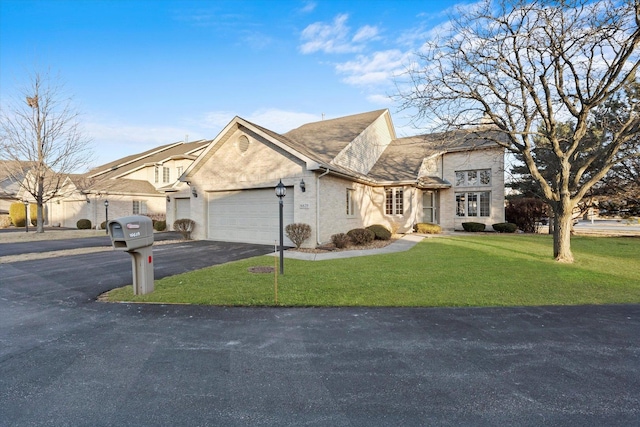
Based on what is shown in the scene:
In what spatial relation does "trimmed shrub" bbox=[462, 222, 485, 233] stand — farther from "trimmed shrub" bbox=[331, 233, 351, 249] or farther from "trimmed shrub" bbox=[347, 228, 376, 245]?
"trimmed shrub" bbox=[331, 233, 351, 249]

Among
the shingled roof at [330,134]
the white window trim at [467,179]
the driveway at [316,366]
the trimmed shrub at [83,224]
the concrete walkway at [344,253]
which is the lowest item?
the driveway at [316,366]

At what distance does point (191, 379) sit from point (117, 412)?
0.69 meters

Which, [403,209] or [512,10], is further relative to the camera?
[403,209]

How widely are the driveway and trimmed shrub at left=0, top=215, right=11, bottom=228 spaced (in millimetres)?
32313

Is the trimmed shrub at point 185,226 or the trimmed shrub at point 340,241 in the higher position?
the trimmed shrub at point 185,226

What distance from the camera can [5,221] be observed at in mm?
28781

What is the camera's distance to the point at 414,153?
2284cm

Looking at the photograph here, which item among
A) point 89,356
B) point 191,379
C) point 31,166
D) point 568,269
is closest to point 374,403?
point 191,379

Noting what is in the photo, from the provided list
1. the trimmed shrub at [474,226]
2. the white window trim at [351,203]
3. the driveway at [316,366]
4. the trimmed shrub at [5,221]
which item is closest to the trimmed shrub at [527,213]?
the trimmed shrub at [474,226]

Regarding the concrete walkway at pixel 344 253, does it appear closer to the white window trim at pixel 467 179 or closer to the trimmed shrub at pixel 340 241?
the trimmed shrub at pixel 340 241

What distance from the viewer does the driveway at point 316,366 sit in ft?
9.07

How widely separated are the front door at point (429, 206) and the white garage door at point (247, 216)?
11658 millimetres

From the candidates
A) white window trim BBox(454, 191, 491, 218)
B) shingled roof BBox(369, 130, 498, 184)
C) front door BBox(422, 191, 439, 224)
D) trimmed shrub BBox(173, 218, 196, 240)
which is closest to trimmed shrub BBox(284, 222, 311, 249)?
trimmed shrub BBox(173, 218, 196, 240)

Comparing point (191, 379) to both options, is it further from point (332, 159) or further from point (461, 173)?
point (461, 173)
